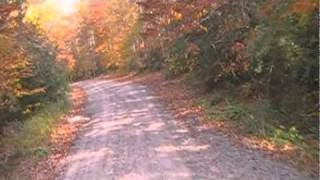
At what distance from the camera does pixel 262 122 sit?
46.6 ft

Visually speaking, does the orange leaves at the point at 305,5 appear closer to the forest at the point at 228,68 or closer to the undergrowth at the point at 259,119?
the forest at the point at 228,68

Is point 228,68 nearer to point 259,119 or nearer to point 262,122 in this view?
point 259,119

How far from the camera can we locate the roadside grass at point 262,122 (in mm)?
12742

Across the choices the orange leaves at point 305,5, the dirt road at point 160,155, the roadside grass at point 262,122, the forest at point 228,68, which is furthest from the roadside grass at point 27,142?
the orange leaves at point 305,5

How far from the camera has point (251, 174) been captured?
10.2 m

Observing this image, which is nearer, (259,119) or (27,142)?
(259,119)

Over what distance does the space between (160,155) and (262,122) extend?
3.46 meters

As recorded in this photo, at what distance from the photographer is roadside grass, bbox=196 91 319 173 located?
12742 mm

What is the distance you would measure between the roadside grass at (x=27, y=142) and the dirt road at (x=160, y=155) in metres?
1.09

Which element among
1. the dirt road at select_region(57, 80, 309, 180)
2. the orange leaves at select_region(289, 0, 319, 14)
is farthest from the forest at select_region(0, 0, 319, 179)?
the dirt road at select_region(57, 80, 309, 180)

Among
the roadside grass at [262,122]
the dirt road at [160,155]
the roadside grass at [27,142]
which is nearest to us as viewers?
the dirt road at [160,155]

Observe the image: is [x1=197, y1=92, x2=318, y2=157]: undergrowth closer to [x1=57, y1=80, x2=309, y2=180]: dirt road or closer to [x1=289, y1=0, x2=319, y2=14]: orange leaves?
[x1=57, y1=80, x2=309, y2=180]: dirt road

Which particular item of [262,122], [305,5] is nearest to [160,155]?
[262,122]

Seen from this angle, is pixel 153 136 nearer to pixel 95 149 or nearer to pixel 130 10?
pixel 95 149
